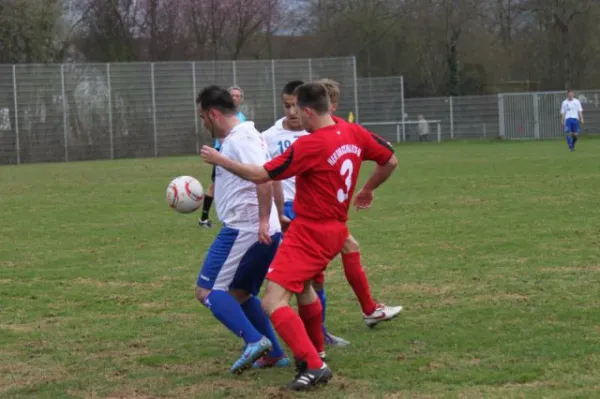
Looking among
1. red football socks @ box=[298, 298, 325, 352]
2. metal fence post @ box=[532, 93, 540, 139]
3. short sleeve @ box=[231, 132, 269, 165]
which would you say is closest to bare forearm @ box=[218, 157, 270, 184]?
short sleeve @ box=[231, 132, 269, 165]

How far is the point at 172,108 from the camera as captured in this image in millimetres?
44594

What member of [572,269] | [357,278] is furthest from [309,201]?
[572,269]

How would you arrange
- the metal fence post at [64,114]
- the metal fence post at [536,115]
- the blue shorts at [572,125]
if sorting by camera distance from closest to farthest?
1. the blue shorts at [572,125]
2. the metal fence post at [64,114]
3. the metal fence post at [536,115]

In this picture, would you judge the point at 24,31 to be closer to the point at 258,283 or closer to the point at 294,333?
the point at 258,283

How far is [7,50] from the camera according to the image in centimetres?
4853

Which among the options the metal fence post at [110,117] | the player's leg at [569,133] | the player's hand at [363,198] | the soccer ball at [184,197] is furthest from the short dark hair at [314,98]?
the metal fence post at [110,117]

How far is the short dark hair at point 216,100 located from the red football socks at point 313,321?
4.48ft

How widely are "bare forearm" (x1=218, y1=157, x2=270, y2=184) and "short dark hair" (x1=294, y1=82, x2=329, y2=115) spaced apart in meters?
0.50

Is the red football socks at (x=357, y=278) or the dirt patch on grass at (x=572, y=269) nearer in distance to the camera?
the red football socks at (x=357, y=278)

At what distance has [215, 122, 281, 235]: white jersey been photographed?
6.28 m

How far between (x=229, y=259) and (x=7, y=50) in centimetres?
4516

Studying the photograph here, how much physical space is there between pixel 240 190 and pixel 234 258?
45 centimetres

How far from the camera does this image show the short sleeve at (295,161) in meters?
5.77

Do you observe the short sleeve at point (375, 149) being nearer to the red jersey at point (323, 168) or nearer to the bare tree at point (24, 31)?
the red jersey at point (323, 168)
